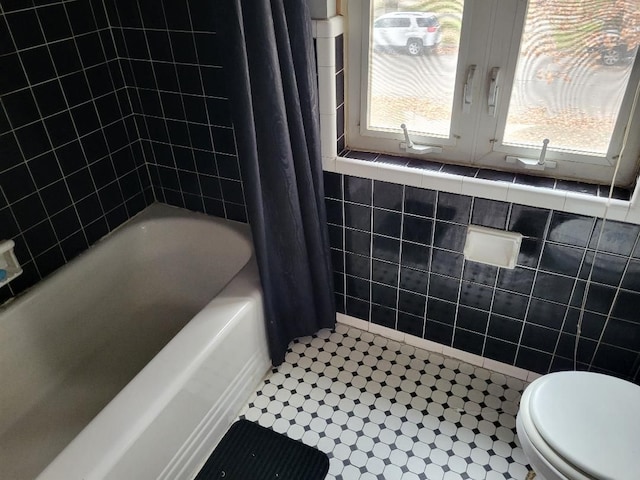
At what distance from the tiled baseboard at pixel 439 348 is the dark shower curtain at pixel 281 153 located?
0.17m

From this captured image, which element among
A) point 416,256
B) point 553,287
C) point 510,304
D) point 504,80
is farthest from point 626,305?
point 504,80

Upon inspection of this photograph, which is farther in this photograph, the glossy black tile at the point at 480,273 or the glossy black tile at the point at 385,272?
the glossy black tile at the point at 385,272

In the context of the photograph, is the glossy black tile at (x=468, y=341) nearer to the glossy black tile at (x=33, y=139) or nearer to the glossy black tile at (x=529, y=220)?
the glossy black tile at (x=529, y=220)

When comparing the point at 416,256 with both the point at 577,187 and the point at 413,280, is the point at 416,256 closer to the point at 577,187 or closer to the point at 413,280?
the point at 413,280

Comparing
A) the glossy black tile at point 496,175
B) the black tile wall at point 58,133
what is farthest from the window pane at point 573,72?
the black tile wall at point 58,133

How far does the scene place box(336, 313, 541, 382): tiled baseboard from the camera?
69.8 inches

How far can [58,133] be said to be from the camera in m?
1.64

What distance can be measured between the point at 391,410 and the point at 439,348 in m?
0.34

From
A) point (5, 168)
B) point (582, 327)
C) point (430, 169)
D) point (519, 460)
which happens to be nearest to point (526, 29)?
point (430, 169)

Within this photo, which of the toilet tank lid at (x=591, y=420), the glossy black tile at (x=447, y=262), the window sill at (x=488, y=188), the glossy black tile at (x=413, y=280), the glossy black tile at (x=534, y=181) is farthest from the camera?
the glossy black tile at (x=413, y=280)

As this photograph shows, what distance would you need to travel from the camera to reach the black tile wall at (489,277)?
1.43 meters

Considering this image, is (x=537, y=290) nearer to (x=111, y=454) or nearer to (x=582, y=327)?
(x=582, y=327)

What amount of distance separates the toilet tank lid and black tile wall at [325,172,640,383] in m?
0.29

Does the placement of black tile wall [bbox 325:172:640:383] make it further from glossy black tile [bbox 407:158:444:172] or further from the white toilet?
the white toilet
